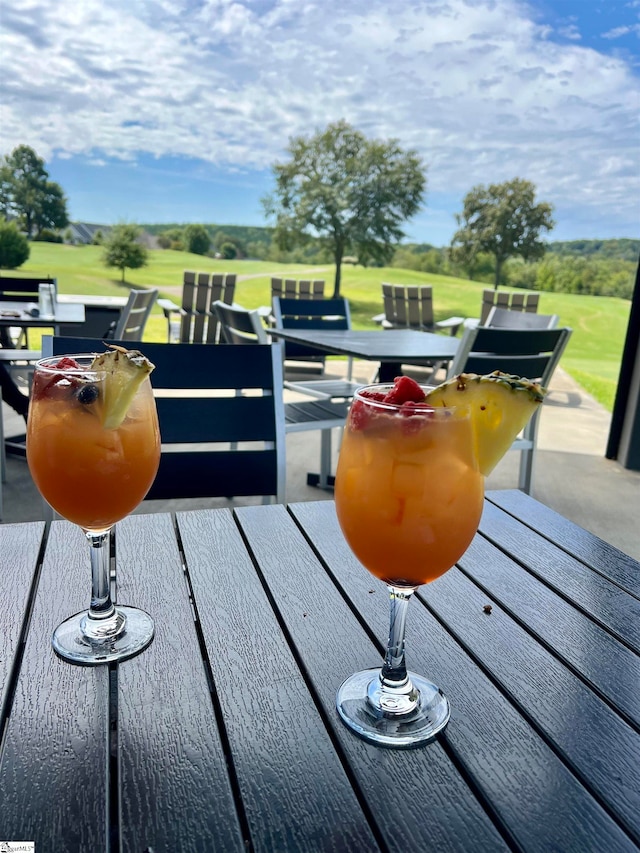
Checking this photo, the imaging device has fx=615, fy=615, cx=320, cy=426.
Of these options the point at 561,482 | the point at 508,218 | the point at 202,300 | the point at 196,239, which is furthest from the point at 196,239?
the point at 561,482

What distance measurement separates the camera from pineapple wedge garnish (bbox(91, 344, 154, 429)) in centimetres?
53

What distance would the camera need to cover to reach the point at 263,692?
566 mm

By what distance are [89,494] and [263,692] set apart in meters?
0.25

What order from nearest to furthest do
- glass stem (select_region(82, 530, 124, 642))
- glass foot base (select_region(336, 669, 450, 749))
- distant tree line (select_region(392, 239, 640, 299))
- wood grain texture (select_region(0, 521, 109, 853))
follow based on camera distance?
wood grain texture (select_region(0, 521, 109, 853)) → glass foot base (select_region(336, 669, 450, 749)) → glass stem (select_region(82, 530, 124, 642)) → distant tree line (select_region(392, 239, 640, 299))

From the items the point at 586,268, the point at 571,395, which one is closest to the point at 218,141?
the point at 586,268

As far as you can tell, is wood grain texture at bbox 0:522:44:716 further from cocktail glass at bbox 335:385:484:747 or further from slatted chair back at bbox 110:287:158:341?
slatted chair back at bbox 110:287:158:341

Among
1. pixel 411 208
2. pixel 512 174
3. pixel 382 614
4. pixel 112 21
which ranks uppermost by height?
pixel 112 21

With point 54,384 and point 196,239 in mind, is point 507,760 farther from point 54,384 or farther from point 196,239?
point 196,239

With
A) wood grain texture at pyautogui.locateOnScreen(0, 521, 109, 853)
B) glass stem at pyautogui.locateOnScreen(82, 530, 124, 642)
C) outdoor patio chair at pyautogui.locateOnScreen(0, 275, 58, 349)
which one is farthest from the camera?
outdoor patio chair at pyautogui.locateOnScreen(0, 275, 58, 349)

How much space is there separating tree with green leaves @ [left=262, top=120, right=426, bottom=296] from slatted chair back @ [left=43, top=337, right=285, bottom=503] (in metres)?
14.1

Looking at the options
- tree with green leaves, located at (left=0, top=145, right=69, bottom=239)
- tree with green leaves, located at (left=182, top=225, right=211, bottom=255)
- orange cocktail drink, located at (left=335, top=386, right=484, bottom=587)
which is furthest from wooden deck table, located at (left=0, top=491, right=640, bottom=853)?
tree with green leaves, located at (left=182, top=225, right=211, bottom=255)

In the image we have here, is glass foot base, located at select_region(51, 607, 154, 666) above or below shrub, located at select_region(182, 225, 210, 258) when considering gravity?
below

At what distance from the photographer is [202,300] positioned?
7.56 m

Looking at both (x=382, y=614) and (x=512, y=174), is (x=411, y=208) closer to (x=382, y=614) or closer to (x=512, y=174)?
(x=512, y=174)
